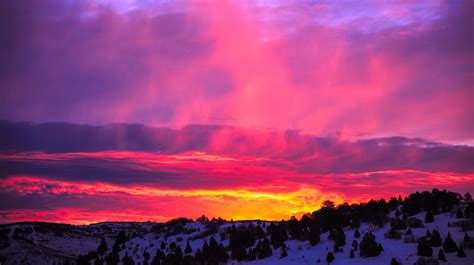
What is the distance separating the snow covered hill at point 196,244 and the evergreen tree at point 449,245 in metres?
0.37

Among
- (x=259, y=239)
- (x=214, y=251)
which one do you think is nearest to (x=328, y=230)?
(x=259, y=239)

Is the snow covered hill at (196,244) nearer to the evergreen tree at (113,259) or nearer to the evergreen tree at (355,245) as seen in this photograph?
the evergreen tree at (355,245)

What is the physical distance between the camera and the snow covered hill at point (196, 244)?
35.4 metres

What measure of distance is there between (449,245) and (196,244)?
31796 millimetres

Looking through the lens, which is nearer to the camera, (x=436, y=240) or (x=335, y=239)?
(x=436, y=240)

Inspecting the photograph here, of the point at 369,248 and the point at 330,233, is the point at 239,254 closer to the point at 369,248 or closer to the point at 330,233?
the point at 330,233

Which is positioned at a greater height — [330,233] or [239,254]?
[330,233]

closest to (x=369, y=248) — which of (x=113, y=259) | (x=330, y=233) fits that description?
(x=330, y=233)

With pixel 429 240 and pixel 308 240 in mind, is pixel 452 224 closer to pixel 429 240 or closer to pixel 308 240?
pixel 429 240

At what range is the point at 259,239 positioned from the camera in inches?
2073

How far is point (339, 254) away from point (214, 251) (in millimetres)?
14648

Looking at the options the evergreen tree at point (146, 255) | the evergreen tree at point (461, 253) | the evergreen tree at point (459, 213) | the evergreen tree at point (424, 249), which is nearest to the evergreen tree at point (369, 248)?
the evergreen tree at point (424, 249)

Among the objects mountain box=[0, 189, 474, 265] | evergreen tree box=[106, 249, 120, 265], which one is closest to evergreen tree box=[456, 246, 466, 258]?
mountain box=[0, 189, 474, 265]

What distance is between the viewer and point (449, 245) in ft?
107
